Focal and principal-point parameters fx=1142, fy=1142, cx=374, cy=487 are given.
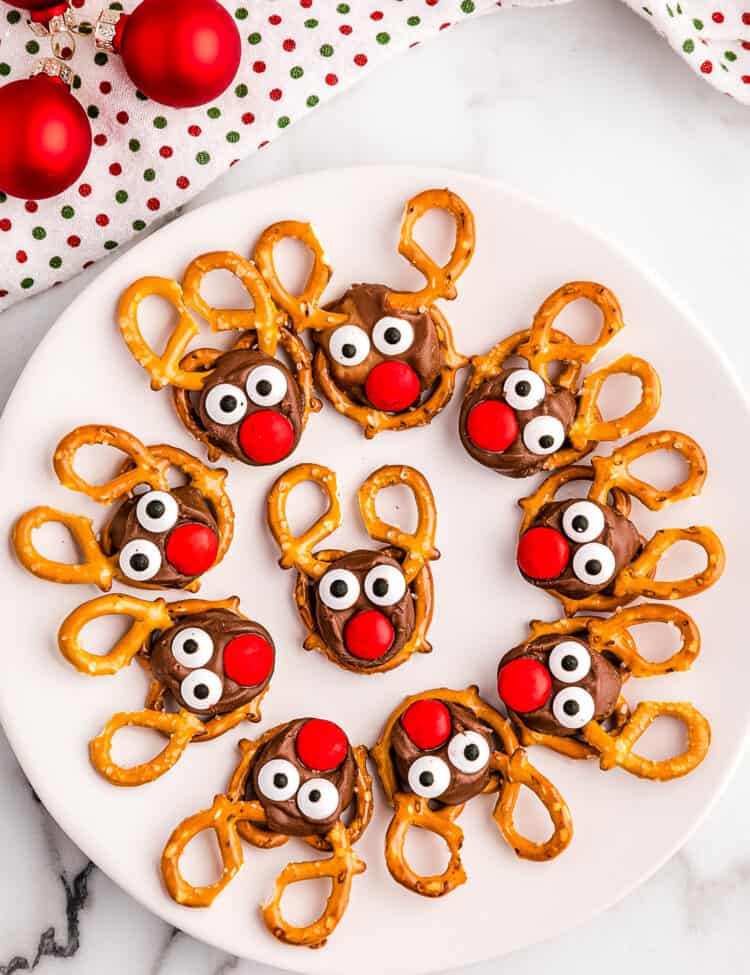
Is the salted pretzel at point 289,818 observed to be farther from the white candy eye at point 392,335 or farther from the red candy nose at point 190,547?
the white candy eye at point 392,335

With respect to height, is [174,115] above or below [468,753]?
above

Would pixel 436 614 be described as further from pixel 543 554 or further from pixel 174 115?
pixel 174 115

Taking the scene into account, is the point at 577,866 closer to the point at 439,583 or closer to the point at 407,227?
the point at 439,583

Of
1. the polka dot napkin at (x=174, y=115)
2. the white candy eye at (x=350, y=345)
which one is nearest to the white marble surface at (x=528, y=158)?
the polka dot napkin at (x=174, y=115)

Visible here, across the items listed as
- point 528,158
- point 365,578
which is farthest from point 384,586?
point 528,158

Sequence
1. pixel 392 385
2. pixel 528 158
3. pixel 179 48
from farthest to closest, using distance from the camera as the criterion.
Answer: pixel 528 158
pixel 392 385
pixel 179 48
